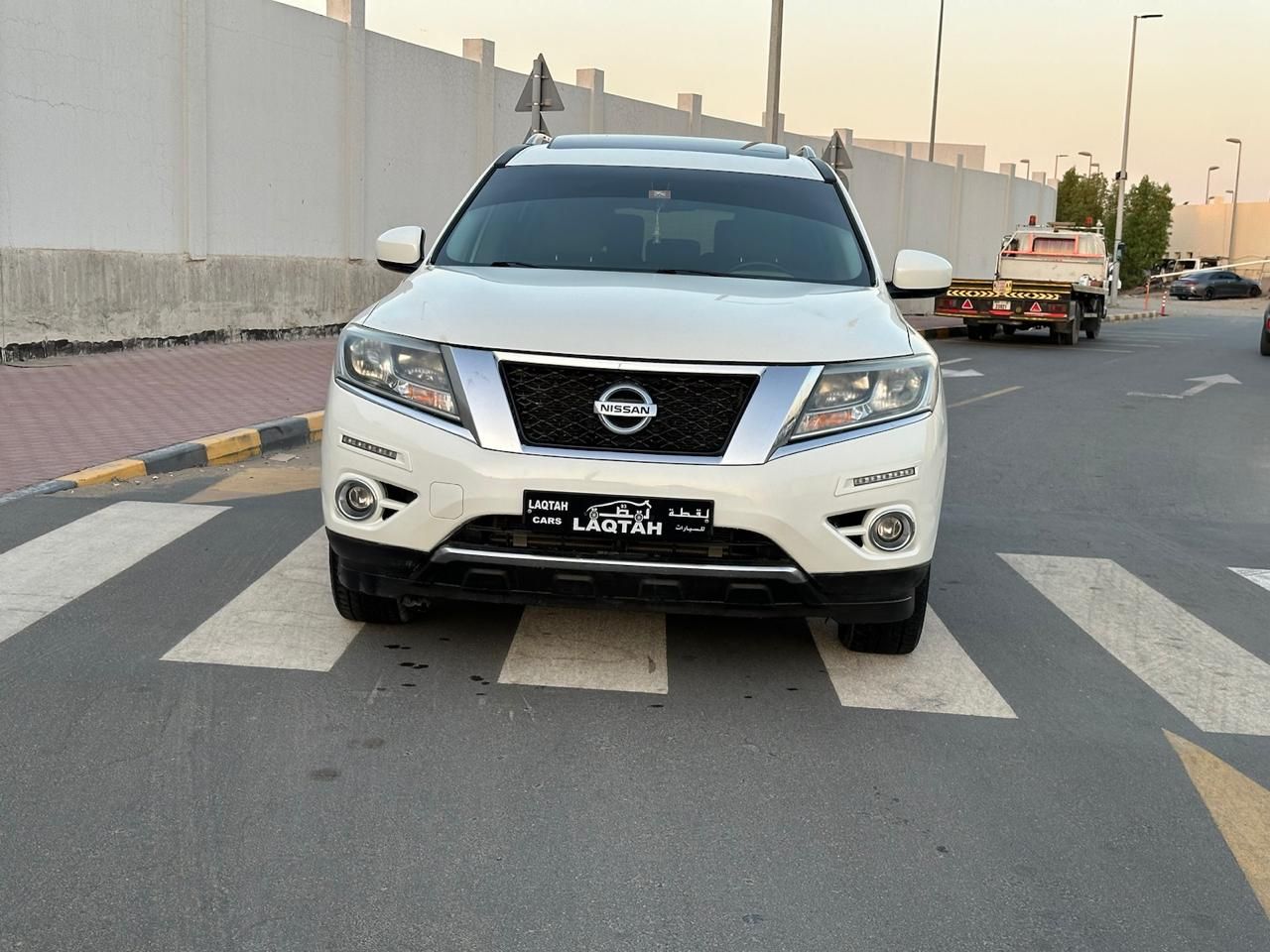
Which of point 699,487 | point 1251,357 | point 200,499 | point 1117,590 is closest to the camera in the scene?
point 699,487

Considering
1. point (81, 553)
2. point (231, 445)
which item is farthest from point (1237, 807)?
point (231, 445)

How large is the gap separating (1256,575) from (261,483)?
5.60 m

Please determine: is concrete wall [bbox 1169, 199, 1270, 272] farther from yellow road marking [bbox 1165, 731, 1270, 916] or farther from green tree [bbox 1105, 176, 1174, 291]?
yellow road marking [bbox 1165, 731, 1270, 916]

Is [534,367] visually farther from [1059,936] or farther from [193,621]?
[1059,936]

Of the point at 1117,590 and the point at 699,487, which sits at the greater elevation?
the point at 699,487

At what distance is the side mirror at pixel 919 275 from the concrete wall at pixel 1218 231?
121 meters

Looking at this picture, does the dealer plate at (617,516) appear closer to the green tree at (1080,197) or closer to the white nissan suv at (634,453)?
the white nissan suv at (634,453)

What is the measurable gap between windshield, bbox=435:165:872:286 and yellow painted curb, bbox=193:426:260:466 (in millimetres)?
3746

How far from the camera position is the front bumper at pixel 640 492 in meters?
4.36

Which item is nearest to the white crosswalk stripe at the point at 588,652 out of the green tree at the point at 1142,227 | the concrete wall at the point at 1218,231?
the green tree at the point at 1142,227

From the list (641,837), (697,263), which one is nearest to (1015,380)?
(697,263)

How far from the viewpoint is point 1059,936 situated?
3.12 meters

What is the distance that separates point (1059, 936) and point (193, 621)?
343cm

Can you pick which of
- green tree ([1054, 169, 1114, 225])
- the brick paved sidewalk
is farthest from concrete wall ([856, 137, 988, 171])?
the brick paved sidewalk
